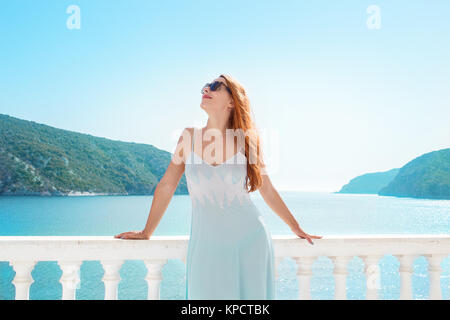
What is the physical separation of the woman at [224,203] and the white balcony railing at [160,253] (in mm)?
96

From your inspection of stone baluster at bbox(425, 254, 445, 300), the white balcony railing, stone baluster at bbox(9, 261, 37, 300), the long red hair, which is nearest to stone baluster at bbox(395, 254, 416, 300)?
the white balcony railing

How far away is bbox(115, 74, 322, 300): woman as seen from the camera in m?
1.91

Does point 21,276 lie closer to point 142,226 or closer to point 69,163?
point 142,226

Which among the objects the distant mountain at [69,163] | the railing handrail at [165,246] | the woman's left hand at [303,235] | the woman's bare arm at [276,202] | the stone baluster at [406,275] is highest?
the distant mountain at [69,163]

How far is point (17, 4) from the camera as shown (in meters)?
64.2

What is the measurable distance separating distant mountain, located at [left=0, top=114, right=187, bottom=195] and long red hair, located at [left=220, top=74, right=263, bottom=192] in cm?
7542

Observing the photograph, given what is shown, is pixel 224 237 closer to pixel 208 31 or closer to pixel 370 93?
pixel 208 31

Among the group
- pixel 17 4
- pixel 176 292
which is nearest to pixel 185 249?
pixel 176 292

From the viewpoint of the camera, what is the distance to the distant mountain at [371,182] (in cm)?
11881

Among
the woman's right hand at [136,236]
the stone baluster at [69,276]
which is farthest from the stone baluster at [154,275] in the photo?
the stone baluster at [69,276]

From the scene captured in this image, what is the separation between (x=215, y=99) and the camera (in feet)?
7.42

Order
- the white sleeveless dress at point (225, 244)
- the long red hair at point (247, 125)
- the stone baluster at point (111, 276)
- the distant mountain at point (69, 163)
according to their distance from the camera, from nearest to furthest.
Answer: the white sleeveless dress at point (225, 244), the stone baluster at point (111, 276), the long red hair at point (247, 125), the distant mountain at point (69, 163)

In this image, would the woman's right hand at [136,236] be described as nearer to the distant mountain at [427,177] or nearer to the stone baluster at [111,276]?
the stone baluster at [111,276]

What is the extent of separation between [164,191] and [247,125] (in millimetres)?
693
